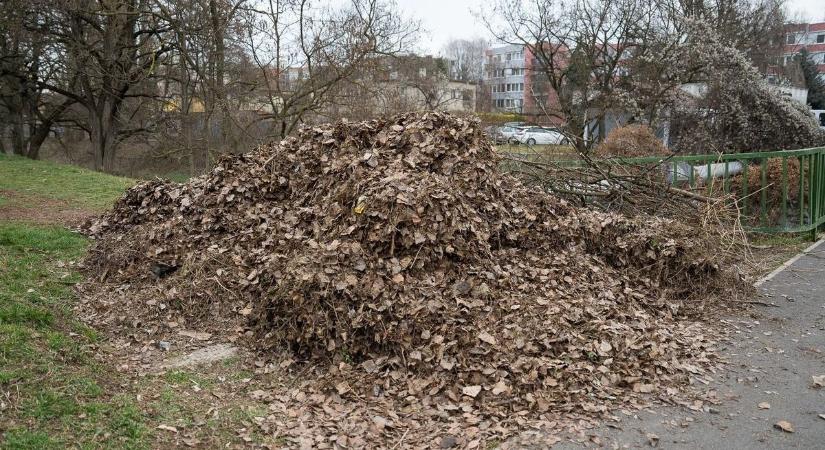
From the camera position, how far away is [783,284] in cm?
693

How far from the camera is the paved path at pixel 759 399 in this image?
142 inches

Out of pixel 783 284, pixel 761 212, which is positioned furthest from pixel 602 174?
pixel 761 212

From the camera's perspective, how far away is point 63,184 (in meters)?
11.4

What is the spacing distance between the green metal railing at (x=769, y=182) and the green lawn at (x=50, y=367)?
6193 millimetres

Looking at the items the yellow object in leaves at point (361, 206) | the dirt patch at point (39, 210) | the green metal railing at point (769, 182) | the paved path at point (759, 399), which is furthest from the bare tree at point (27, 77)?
the paved path at point (759, 399)

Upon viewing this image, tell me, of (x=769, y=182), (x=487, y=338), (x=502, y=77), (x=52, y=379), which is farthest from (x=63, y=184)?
(x=502, y=77)

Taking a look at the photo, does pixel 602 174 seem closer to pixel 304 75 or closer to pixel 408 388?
pixel 408 388

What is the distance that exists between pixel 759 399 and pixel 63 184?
37.3ft

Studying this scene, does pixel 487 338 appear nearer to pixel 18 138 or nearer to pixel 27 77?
pixel 27 77

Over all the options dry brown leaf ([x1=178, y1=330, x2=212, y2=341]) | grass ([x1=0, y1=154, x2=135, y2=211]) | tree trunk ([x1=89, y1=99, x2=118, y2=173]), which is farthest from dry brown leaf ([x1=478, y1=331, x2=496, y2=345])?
tree trunk ([x1=89, y1=99, x2=118, y2=173])

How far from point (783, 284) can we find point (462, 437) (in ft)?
16.5

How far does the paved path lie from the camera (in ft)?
11.8

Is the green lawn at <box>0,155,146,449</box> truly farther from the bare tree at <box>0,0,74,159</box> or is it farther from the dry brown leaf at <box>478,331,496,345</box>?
the bare tree at <box>0,0,74,159</box>

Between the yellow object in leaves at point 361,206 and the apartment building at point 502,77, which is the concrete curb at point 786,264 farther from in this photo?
the apartment building at point 502,77
